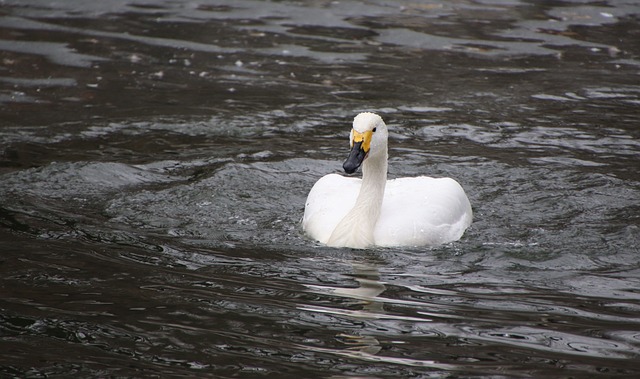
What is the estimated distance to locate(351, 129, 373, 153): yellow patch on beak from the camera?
26.8 ft

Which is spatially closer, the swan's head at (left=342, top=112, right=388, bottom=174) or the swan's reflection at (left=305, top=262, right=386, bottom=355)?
the swan's reflection at (left=305, top=262, right=386, bottom=355)

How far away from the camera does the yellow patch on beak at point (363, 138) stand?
8.17m

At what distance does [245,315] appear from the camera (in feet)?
20.4

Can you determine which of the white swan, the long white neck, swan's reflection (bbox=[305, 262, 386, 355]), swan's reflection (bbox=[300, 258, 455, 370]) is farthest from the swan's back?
swan's reflection (bbox=[305, 262, 386, 355])

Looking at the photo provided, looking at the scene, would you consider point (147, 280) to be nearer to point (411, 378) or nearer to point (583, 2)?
→ point (411, 378)

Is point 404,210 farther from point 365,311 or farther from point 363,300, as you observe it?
point 365,311

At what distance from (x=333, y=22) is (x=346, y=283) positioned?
10.6 m

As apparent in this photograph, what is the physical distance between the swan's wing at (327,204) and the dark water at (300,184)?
0.24m

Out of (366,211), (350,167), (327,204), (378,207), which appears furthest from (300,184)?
(350,167)

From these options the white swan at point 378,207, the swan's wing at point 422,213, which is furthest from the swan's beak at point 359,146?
the swan's wing at point 422,213

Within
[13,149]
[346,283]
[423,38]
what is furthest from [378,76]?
[346,283]

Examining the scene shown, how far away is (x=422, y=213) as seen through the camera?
8.45 metres

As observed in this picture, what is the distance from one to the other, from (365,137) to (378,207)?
636 millimetres

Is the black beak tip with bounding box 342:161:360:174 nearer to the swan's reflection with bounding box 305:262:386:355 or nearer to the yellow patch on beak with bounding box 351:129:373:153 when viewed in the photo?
the yellow patch on beak with bounding box 351:129:373:153
